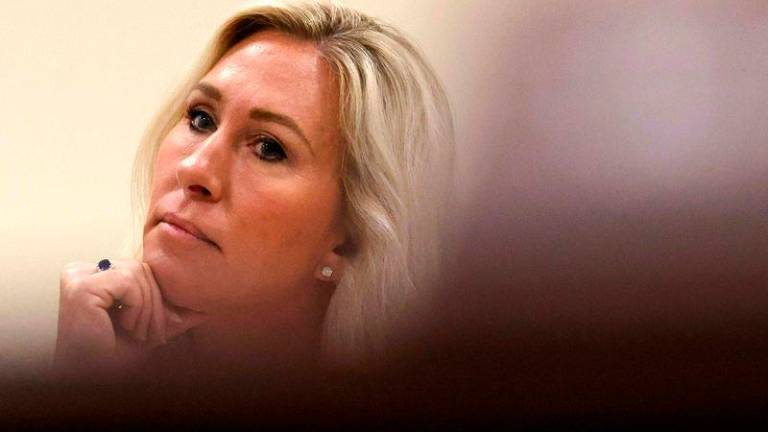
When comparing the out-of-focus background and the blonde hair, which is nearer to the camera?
the out-of-focus background

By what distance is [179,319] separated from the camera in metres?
0.67

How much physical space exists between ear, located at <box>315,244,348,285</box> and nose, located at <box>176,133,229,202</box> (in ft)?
0.30

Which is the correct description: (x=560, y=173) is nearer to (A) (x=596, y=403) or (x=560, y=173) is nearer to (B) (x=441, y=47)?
(A) (x=596, y=403)

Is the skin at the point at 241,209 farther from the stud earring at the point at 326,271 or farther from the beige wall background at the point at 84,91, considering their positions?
the beige wall background at the point at 84,91

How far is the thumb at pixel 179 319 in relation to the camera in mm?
644

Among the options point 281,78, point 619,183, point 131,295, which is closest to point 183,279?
point 131,295

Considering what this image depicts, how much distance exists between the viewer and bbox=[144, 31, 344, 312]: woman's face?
27.8 inches

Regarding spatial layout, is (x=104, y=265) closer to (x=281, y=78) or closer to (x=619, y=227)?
(x=281, y=78)

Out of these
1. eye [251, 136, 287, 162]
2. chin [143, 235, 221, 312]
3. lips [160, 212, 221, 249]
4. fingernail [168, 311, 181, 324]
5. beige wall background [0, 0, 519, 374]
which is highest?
beige wall background [0, 0, 519, 374]

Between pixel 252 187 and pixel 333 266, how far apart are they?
84mm

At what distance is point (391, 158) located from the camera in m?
0.76

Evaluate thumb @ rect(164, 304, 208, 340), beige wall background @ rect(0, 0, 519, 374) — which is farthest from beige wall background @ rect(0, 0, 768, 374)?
beige wall background @ rect(0, 0, 519, 374)

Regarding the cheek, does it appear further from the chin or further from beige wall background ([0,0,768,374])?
beige wall background ([0,0,768,374])

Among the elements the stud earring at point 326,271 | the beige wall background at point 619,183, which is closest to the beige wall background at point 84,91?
the stud earring at point 326,271
